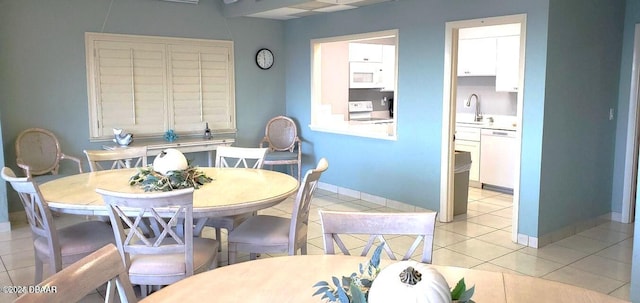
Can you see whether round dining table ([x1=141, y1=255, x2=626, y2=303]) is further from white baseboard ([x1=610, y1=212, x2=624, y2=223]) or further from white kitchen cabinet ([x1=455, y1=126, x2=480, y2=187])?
white kitchen cabinet ([x1=455, y1=126, x2=480, y2=187])

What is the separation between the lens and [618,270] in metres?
3.72

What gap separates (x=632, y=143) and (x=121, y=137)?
5185 mm

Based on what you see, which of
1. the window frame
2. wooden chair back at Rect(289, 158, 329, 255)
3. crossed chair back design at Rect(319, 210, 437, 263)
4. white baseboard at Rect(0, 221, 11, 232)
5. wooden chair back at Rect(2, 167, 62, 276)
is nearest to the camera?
crossed chair back design at Rect(319, 210, 437, 263)

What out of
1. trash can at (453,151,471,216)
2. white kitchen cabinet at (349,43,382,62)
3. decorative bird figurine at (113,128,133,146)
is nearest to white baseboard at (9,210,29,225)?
decorative bird figurine at (113,128,133,146)

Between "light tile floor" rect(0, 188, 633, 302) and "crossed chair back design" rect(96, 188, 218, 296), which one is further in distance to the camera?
"light tile floor" rect(0, 188, 633, 302)

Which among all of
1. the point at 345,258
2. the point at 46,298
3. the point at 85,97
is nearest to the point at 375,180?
the point at 85,97

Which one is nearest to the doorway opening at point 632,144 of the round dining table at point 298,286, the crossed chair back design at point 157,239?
the round dining table at point 298,286

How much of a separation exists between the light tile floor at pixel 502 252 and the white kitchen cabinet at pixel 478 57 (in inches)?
86.4

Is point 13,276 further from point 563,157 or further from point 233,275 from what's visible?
point 563,157

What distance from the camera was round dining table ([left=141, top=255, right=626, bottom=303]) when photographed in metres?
1.46

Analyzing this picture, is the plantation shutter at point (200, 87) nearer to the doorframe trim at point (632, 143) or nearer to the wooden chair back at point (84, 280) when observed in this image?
the doorframe trim at point (632, 143)

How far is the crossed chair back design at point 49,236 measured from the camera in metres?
2.71

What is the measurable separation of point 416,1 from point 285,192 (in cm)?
287

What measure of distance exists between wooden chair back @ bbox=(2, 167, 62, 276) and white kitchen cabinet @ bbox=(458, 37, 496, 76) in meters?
5.53
